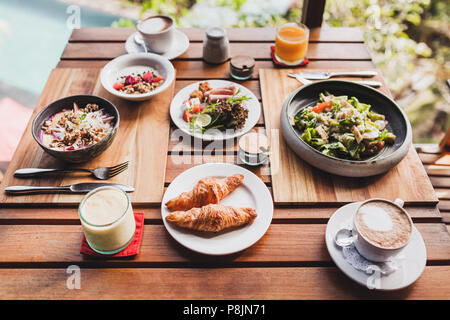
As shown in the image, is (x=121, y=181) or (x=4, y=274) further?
(x=121, y=181)

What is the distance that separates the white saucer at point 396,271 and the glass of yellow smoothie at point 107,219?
692mm

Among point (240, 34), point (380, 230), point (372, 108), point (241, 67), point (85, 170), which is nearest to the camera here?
point (380, 230)

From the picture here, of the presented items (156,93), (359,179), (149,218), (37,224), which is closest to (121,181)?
(149,218)

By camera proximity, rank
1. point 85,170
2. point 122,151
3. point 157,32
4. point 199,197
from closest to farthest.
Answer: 1. point 199,197
2. point 85,170
3. point 122,151
4. point 157,32

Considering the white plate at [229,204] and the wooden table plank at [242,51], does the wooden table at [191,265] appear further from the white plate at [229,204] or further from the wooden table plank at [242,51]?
the wooden table plank at [242,51]

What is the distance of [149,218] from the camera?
1.36 meters

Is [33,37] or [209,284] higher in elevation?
[209,284]

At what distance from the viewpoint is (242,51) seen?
219 cm

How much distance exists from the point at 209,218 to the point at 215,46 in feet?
3.70

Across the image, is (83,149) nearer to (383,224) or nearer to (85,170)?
(85,170)

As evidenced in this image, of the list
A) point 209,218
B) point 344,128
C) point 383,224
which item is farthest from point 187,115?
point 383,224

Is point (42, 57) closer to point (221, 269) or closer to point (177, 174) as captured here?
point (177, 174)

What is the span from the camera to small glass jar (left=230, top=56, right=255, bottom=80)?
6.27 feet

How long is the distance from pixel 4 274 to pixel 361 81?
72.7 inches
